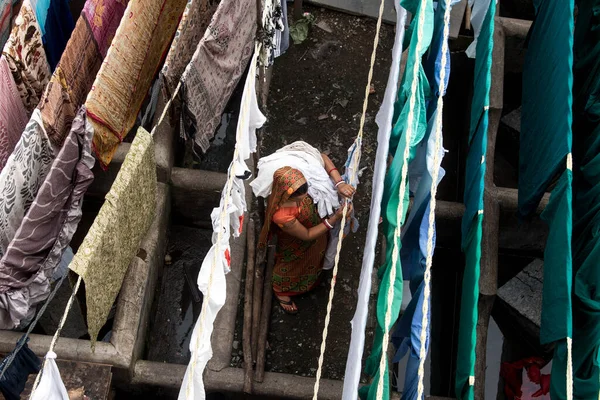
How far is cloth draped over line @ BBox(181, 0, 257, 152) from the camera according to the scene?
5.43m

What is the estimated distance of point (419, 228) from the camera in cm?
456

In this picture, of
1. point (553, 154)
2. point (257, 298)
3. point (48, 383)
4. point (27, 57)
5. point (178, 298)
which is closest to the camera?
point (48, 383)

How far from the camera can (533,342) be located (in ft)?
23.3

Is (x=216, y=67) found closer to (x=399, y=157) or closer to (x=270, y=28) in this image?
(x=270, y=28)

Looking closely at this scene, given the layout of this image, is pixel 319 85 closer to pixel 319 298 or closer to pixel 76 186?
pixel 319 298

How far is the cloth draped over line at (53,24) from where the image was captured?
18.9ft

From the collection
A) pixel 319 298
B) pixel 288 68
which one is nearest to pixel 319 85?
pixel 288 68

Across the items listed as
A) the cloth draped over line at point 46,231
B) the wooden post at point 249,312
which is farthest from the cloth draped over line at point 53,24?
the wooden post at point 249,312

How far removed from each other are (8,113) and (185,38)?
151cm

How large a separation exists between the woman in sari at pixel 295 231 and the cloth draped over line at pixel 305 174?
73 millimetres

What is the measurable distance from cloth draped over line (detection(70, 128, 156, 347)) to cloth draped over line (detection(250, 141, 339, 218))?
2.87 feet

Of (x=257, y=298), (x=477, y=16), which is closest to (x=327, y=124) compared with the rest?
(x=477, y=16)

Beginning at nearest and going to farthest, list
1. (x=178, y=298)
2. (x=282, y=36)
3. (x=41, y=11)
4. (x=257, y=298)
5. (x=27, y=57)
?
1. (x=27, y=57)
2. (x=41, y=11)
3. (x=257, y=298)
4. (x=282, y=36)
5. (x=178, y=298)

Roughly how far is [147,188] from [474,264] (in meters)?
2.60
